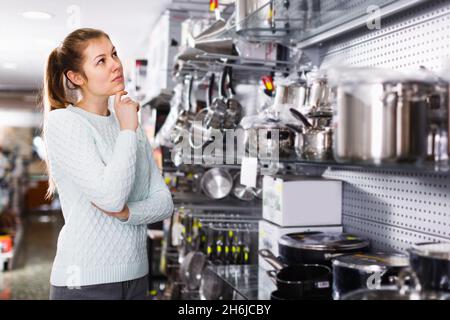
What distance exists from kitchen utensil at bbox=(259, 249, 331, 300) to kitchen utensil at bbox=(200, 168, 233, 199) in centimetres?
138

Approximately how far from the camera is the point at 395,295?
94 cm

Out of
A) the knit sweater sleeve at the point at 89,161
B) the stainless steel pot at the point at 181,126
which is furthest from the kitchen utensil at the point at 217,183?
the knit sweater sleeve at the point at 89,161

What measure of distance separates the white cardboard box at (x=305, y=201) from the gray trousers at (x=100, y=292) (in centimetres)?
83

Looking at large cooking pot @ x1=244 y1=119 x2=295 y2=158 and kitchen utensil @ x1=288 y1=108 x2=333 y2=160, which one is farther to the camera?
large cooking pot @ x1=244 y1=119 x2=295 y2=158

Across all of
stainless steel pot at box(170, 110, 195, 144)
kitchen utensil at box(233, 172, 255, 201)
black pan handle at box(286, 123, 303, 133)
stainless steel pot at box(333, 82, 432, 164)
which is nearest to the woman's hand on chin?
black pan handle at box(286, 123, 303, 133)

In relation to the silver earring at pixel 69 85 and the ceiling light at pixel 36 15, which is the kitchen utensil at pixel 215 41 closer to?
the silver earring at pixel 69 85

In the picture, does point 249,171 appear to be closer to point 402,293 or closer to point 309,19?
point 309,19

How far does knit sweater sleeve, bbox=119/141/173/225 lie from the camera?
1.58 metres

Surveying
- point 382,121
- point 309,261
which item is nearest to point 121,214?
point 309,261

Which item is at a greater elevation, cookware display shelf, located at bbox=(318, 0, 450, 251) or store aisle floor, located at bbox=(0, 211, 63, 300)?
cookware display shelf, located at bbox=(318, 0, 450, 251)

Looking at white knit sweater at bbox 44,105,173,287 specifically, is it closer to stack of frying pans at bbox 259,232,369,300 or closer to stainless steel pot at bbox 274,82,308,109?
stack of frying pans at bbox 259,232,369,300

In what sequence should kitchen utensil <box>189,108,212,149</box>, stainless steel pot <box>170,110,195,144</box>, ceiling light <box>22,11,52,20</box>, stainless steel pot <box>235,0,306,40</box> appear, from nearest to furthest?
stainless steel pot <box>235,0,306,40</box> < kitchen utensil <box>189,108,212,149</box> < stainless steel pot <box>170,110,195,144</box> < ceiling light <box>22,11,52,20</box>

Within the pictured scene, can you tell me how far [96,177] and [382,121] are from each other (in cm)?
82

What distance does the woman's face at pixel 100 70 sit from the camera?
1598 millimetres
